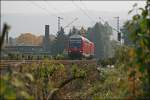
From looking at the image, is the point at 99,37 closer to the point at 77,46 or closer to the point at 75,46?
the point at 75,46

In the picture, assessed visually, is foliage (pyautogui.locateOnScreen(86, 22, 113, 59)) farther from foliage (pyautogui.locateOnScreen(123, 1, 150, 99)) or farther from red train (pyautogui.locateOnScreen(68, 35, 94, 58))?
foliage (pyautogui.locateOnScreen(123, 1, 150, 99))

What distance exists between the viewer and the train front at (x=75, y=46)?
47128mm

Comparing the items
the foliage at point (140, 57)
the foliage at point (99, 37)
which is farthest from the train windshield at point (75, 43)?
the foliage at point (99, 37)

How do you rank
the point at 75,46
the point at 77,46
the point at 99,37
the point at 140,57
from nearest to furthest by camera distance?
the point at 140,57 → the point at 77,46 → the point at 75,46 → the point at 99,37

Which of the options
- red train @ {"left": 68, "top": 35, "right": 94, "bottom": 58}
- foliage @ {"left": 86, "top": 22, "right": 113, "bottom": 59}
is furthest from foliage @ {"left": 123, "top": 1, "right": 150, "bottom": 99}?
foliage @ {"left": 86, "top": 22, "right": 113, "bottom": 59}

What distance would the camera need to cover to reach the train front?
155 ft

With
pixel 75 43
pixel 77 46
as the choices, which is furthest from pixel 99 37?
pixel 77 46

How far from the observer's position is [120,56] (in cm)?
674

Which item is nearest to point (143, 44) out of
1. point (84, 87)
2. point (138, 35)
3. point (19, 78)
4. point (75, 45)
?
point (138, 35)

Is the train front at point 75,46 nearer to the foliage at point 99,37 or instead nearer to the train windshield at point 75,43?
the train windshield at point 75,43

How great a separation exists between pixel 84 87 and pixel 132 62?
45.6ft

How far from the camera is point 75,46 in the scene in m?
47.8

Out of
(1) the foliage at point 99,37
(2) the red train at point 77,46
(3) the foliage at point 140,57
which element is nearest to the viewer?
(3) the foliage at point 140,57

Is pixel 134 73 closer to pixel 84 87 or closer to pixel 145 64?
pixel 145 64
